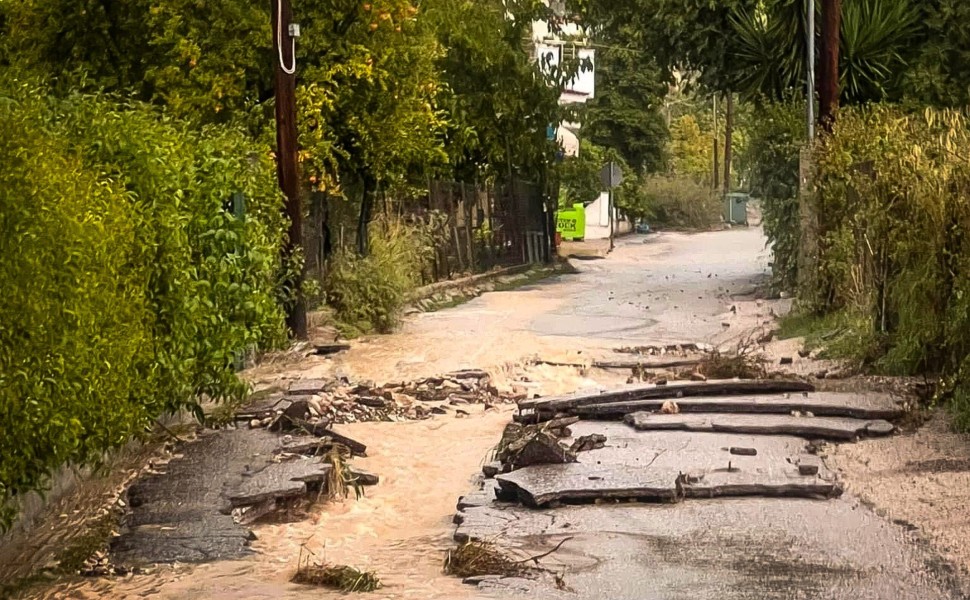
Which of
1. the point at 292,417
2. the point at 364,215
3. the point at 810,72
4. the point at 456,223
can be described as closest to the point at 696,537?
the point at 292,417

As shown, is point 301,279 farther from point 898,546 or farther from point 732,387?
point 898,546

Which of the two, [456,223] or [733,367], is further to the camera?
[456,223]

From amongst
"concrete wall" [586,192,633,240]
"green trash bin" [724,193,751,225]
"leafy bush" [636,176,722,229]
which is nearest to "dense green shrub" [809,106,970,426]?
"concrete wall" [586,192,633,240]

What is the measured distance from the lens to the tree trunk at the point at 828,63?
21016 mm

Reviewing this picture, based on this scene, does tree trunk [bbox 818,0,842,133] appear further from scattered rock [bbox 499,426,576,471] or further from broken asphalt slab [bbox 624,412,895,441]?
scattered rock [bbox 499,426,576,471]

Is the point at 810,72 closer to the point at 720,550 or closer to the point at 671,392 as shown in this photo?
the point at 671,392

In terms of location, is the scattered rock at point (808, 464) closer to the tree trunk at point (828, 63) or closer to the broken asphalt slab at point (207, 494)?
the broken asphalt slab at point (207, 494)

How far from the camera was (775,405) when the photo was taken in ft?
40.5

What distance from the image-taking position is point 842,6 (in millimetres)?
23922

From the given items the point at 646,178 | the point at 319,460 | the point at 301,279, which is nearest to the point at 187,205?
the point at 319,460

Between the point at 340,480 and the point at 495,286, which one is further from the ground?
the point at 340,480

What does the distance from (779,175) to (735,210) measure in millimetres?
49931

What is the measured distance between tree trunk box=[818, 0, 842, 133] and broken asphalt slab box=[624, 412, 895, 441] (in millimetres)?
9834

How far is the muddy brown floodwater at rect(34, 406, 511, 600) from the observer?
7527mm
